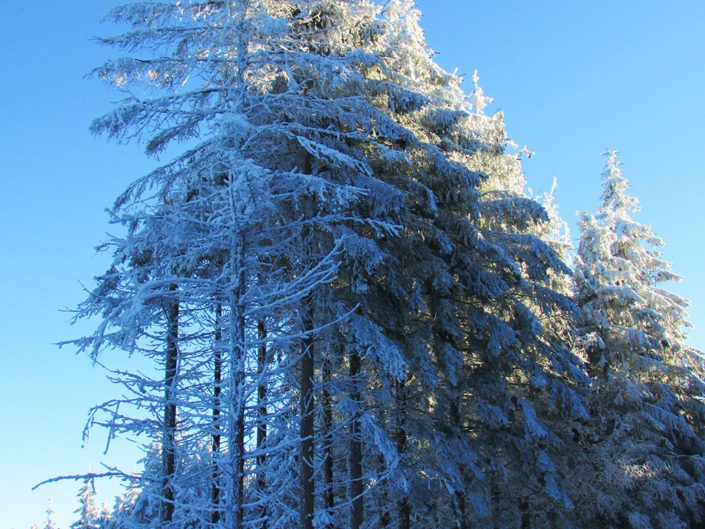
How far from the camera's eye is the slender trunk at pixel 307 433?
28.7 feet

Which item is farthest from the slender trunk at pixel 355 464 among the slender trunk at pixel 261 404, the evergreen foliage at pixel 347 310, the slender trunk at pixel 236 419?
the slender trunk at pixel 236 419

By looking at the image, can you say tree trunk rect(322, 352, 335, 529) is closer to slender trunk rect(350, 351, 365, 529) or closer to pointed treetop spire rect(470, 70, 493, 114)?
slender trunk rect(350, 351, 365, 529)

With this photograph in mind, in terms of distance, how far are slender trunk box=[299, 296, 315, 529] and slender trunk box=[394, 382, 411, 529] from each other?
2.47 meters

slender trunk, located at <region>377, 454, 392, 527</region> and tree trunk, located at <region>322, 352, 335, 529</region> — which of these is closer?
tree trunk, located at <region>322, 352, 335, 529</region>

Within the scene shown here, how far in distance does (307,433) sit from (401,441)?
3.11m

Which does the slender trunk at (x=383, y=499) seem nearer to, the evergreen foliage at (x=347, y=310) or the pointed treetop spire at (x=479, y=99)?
the evergreen foliage at (x=347, y=310)

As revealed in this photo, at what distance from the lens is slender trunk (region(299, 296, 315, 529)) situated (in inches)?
344

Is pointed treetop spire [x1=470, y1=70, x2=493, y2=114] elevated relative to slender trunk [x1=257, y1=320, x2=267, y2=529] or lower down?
elevated

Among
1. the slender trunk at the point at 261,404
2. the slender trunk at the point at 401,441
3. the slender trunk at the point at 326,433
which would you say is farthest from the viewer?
the slender trunk at the point at 401,441

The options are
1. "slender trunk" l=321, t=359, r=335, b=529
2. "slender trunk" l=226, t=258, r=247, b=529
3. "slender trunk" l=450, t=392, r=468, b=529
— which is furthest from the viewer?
"slender trunk" l=450, t=392, r=468, b=529

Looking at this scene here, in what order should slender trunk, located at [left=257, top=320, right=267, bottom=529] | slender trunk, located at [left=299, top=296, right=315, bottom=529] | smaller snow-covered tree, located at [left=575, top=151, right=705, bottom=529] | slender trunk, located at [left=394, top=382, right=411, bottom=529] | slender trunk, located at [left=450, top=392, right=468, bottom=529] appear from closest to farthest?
slender trunk, located at [left=257, top=320, right=267, bottom=529] < slender trunk, located at [left=299, top=296, right=315, bottom=529] < slender trunk, located at [left=394, top=382, right=411, bottom=529] < slender trunk, located at [left=450, top=392, right=468, bottom=529] < smaller snow-covered tree, located at [left=575, top=151, right=705, bottom=529]

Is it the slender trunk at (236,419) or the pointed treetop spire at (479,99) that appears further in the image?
the pointed treetop spire at (479,99)

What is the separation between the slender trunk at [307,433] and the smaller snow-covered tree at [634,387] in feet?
33.4

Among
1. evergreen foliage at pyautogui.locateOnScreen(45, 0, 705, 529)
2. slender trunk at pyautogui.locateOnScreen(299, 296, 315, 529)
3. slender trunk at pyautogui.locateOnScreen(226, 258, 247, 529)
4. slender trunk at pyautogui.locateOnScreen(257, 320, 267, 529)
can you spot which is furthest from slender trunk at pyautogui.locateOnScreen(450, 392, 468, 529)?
slender trunk at pyautogui.locateOnScreen(226, 258, 247, 529)
